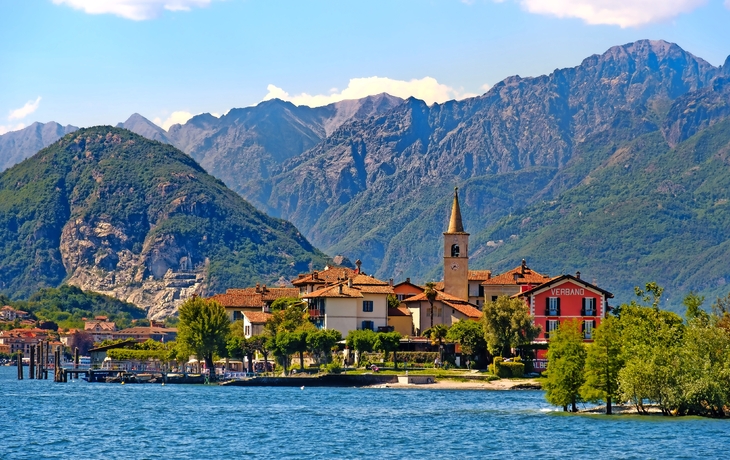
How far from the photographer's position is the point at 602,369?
291ft

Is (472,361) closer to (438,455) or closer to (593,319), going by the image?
(593,319)

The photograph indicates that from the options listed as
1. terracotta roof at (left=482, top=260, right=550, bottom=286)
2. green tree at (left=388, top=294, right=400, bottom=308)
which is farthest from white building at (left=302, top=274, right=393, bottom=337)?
terracotta roof at (left=482, top=260, right=550, bottom=286)

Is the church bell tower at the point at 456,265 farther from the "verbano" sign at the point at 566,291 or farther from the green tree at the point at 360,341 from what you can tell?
the green tree at the point at 360,341

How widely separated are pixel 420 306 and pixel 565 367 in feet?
218

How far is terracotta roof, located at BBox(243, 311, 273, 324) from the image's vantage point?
15988cm

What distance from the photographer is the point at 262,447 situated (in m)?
75.4

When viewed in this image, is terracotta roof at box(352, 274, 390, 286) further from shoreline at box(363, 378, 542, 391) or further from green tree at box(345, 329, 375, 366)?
shoreline at box(363, 378, 542, 391)

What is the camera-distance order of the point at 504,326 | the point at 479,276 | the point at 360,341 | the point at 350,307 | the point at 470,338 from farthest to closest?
the point at 479,276 < the point at 350,307 < the point at 360,341 < the point at 470,338 < the point at 504,326

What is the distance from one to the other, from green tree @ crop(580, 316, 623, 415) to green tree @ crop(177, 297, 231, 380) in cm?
6485

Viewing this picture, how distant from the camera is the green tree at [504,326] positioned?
13550 cm

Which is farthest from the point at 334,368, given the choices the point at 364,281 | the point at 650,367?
the point at 650,367

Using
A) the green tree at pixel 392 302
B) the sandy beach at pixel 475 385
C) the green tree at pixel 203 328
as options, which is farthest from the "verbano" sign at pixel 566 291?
the green tree at pixel 203 328

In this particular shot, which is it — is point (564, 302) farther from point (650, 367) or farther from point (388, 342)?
point (650, 367)

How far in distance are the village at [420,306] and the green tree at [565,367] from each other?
120 feet
